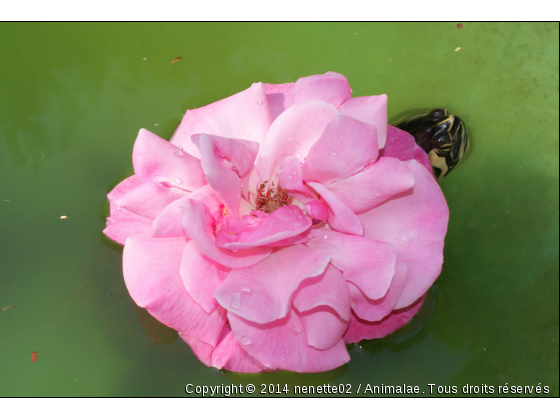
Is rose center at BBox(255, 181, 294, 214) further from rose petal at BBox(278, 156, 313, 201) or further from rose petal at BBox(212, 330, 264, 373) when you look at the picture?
rose petal at BBox(212, 330, 264, 373)

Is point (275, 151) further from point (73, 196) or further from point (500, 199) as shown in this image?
point (500, 199)

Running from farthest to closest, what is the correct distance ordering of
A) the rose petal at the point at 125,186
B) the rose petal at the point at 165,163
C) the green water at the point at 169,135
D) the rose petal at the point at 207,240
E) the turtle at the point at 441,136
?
the turtle at the point at 441,136 < the green water at the point at 169,135 < the rose petal at the point at 125,186 < the rose petal at the point at 165,163 < the rose petal at the point at 207,240

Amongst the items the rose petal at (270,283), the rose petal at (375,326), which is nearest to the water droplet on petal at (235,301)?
the rose petal at (270,283)

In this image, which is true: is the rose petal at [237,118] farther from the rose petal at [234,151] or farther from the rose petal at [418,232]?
the rose petal at [418,232]

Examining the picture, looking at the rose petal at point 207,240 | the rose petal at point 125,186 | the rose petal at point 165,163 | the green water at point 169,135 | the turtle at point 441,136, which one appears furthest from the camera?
the turtle at point 441,136

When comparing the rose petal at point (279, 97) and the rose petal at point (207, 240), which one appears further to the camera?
the rose petal at point (279, 97)

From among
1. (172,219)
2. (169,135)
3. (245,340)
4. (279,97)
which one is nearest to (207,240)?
(172,219)

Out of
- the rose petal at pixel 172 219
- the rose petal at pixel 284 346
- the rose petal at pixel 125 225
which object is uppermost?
the rose petal at pixel 172 219

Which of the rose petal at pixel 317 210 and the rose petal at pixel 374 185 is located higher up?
the rose petal at pixel 374 185
